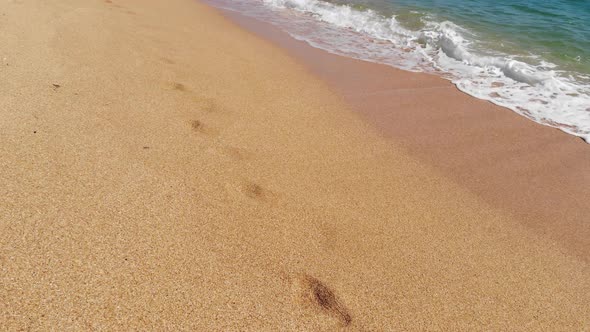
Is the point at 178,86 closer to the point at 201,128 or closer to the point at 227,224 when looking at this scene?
the point at 201,128

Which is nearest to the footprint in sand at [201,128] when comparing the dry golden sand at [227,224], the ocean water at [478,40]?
the dry golden sand at [227,224]

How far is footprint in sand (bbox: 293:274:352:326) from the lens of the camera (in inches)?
82.8

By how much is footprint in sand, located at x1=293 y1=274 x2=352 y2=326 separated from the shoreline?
67.9 inches

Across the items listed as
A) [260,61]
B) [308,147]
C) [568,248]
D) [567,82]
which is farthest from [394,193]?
[567,82]

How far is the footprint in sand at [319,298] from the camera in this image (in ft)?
6.90

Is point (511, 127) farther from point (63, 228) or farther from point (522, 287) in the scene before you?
point (63, 228)

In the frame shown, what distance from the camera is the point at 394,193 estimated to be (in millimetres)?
3219

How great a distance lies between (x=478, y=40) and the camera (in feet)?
24.5

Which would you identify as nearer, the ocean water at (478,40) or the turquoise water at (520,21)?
the ocean water at (478,40)

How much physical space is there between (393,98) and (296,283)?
325 centimetres

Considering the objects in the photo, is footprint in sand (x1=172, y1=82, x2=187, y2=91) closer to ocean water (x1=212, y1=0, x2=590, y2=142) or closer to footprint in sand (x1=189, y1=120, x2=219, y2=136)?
footprint in sand (x1=189, y1=120, x2=219, y2=136)

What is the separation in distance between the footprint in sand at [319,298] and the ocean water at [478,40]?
372 centimetres

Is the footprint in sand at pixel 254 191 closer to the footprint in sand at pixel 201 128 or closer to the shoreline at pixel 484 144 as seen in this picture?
the footprint in sand at pixel 201 128

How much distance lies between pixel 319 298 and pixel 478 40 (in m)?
6.71
